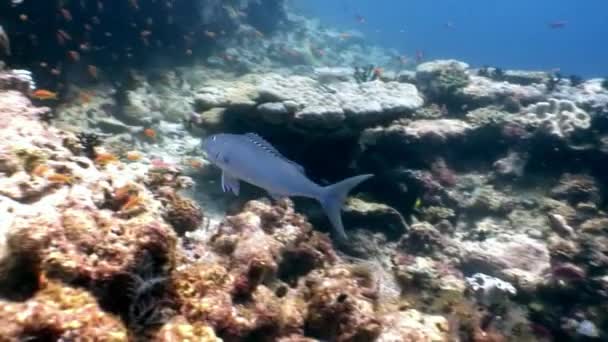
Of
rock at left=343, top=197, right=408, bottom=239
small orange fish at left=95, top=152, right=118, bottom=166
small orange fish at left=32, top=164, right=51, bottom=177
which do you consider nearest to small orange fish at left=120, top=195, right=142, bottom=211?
small orange fish at left=32, top=164, right=51, bottom=177

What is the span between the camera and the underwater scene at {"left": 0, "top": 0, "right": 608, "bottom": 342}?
331cm

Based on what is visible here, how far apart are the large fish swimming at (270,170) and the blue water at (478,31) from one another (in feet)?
130

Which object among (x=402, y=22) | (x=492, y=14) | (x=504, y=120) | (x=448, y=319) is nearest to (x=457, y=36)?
(x=402, y=22)

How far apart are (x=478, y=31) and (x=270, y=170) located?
109 m

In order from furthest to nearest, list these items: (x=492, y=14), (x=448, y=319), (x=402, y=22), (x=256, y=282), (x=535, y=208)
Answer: (x=492, y=14), (x=402, y=22), (x=535, y=208), (x=448, y=319), (x=256, y=282)

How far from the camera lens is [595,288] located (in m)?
7.39

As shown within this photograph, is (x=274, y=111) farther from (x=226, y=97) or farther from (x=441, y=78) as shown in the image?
(x=441, y=78)

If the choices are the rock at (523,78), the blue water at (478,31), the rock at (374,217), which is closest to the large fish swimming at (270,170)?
the rock at (374,217)

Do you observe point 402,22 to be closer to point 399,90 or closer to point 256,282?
point 399,90

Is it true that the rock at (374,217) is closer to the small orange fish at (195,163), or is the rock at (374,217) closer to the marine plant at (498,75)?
A: the small orange fish at (195,163)

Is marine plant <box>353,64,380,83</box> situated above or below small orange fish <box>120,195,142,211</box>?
above

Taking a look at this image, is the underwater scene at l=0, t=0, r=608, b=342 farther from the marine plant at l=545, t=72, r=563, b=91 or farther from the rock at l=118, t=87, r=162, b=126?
the marine plant at l=545, t=72, r=563, b=91

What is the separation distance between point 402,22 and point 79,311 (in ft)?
291

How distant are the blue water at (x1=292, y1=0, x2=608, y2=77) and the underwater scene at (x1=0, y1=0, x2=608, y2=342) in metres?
32.5
